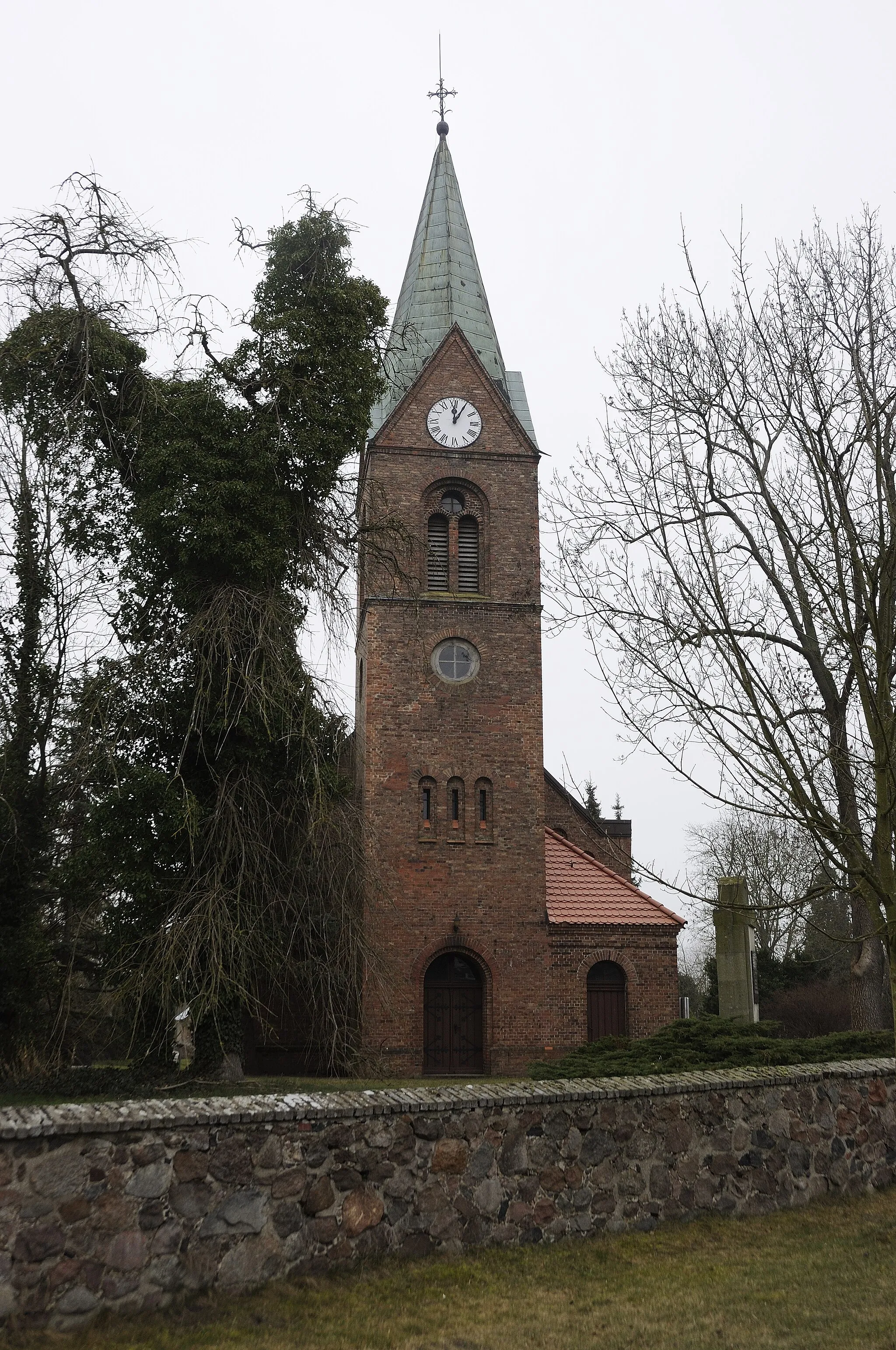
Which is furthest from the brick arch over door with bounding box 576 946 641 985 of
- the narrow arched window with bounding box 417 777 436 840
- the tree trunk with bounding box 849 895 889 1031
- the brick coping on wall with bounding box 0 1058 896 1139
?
the brick coping on wall with bounding box 0 1058 896 1139

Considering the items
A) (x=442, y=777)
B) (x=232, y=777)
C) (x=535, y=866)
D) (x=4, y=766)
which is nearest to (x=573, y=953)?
(x=535, y=866)

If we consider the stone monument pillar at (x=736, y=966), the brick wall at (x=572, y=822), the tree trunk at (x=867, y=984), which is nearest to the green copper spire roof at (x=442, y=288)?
the brick wall at (x=572, y=822)

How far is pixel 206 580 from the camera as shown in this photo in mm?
16109

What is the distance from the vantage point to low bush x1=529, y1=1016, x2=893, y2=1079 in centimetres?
1288

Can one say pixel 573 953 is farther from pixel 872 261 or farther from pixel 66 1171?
pixel 66 1171

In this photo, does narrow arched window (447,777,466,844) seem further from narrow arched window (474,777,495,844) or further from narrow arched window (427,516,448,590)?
narrow arched window (427,516,448,590)

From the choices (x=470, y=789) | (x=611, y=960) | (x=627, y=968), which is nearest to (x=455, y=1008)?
(x=611, y=960)

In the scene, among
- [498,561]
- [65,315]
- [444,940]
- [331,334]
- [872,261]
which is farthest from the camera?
[498,561]

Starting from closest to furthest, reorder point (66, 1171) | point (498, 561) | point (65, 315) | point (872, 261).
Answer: point (66, 1171) < point (872, 261) < point (65, 315) < point (498, 561)

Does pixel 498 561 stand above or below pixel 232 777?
above

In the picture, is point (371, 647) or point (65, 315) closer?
point (65, 315)

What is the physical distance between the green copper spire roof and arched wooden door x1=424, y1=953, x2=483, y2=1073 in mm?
11242

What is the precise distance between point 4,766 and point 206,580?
184 inches

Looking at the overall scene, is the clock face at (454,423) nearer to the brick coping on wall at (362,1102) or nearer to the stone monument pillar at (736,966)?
the stone monument pillar at (736,966)
